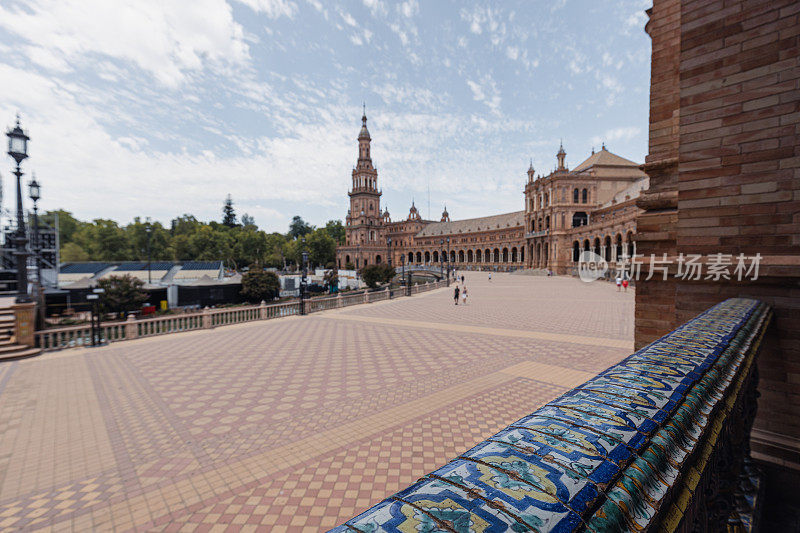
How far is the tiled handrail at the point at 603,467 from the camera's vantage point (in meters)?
0.79

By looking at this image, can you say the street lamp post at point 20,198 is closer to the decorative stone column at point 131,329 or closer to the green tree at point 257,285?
the decorative stone column at point 131,329

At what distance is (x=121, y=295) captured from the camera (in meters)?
24.9

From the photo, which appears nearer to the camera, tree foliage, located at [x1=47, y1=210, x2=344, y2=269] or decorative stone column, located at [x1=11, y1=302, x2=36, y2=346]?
decorative stone column, located at [x1=11, y1=302, x2=36, y2=346]

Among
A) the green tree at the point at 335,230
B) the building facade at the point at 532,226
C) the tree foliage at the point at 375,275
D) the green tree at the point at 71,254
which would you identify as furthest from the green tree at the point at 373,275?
the green tree at the point at 335,230

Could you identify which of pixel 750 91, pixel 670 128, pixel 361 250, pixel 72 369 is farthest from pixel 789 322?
pixel 361 250

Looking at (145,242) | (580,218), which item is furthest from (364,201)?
(580,218)

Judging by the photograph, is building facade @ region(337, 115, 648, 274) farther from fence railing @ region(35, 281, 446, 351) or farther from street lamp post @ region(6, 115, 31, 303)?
street lamp post @ region(6, 115, 31, 303)

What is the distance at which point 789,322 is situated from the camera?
13.6 feet

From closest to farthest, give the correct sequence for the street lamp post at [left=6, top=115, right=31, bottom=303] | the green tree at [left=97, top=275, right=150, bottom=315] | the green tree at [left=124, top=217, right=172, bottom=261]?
the street lamp post at [left=6, top=115, right=31, bottom=303] → the green tree at [left=97, top=275, right=150, bottom=315] → the green tree at [left=124, top=217, right=172, bottom=261]

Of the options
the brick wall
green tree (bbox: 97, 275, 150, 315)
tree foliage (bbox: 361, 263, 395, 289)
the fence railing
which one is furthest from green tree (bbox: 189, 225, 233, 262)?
the brick wall

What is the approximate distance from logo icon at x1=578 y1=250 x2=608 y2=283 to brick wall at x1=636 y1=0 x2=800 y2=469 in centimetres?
4164

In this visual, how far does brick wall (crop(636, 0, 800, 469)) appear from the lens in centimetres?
416

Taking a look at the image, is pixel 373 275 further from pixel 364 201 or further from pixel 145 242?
pixel 145 242

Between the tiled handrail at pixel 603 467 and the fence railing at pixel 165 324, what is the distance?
15649 mm
